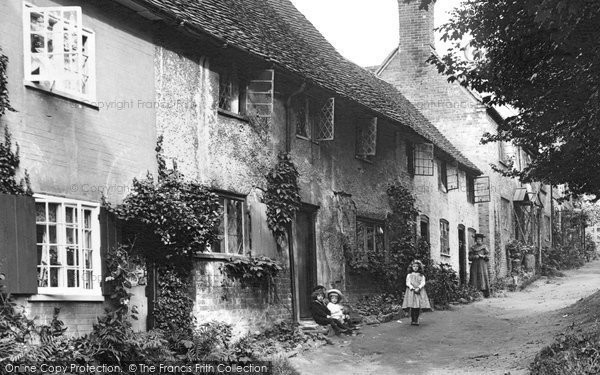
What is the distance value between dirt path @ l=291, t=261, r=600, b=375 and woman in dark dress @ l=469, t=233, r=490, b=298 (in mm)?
3723

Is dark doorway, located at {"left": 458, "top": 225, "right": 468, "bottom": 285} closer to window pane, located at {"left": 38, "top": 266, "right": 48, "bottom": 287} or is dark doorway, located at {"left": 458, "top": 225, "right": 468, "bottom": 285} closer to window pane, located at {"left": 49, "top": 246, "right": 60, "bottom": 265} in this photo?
window pane, located at {"left": 49, "top": 246, "right": 60, "bottom": 265}

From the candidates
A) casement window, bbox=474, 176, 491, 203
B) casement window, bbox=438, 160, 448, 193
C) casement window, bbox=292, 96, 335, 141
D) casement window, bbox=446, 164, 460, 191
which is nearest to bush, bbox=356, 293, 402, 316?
casement window, bbox=292, 96, 335, 141

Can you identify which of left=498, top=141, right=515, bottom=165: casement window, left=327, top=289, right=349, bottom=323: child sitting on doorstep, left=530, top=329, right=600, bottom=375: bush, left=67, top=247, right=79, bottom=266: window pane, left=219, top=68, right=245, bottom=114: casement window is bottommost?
left=530, top=329, right=600, bottom=375: bush

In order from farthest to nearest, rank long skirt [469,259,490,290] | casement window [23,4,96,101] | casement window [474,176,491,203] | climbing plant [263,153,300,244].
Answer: casement window [474,176,491,203] < long skirt [469,259,490,290] < climbing plant [263,153,300,244] < casement window [23,4,96,101]

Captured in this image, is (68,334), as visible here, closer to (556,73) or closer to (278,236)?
(278,236)

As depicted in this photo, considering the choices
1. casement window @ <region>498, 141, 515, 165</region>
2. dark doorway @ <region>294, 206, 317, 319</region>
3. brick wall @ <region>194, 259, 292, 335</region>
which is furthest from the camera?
casement window @ <region>498, 141, 515, 165</region>

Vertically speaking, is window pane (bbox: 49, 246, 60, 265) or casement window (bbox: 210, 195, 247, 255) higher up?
casement window (bbox: 210, 195, 247, 255)

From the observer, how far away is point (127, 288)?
1302 centimetres

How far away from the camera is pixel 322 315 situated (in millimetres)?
17828

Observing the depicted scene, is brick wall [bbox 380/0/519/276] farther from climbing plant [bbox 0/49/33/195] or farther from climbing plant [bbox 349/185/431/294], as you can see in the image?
climbing plant [bbox 0/49/33/195]

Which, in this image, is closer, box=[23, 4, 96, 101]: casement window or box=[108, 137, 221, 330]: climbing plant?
box=[23, 4, 96, 101]: casement window

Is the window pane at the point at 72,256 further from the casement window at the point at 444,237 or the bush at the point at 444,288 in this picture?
the casement window at the point at 444,237

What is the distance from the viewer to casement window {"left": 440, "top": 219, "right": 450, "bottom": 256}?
1142 inches

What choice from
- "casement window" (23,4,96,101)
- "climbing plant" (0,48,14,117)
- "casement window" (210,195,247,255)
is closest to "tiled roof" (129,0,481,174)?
"casement window" (23,4,96,101)
